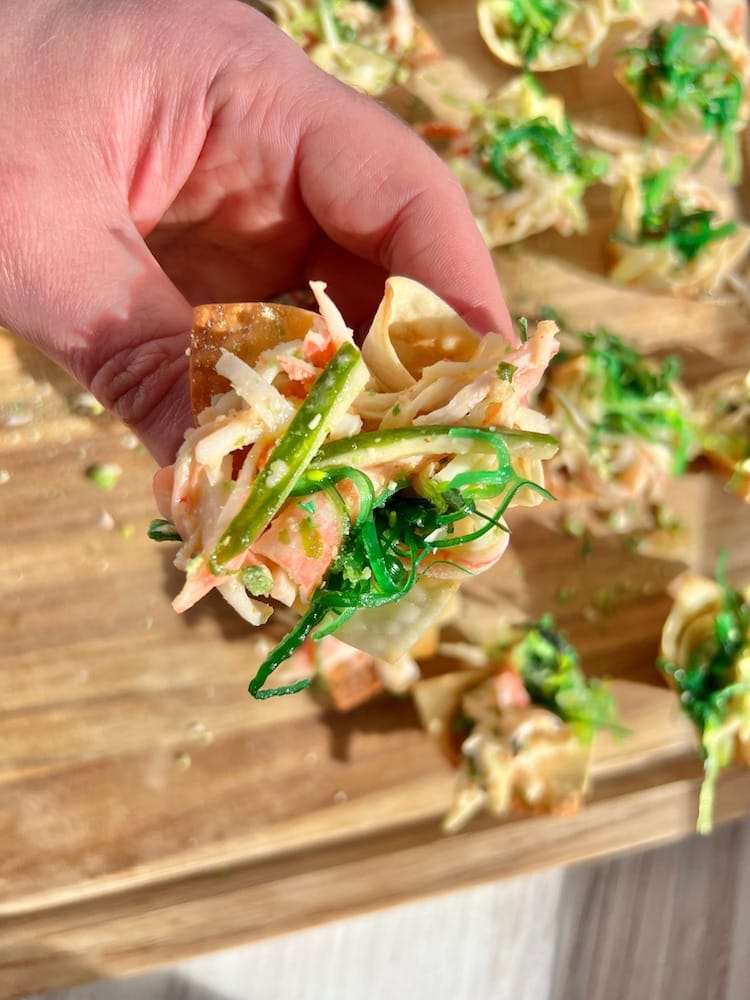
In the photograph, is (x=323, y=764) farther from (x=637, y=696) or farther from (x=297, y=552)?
(x=297, y=552)

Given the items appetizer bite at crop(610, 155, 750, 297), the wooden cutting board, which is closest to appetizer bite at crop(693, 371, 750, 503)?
appetizer bite at crop(610, 155, 750, 297)

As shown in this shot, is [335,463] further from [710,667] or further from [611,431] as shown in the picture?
[710,667]

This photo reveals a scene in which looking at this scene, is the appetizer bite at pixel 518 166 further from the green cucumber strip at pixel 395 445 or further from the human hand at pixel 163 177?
the green cucumber strip at pixel 395 445

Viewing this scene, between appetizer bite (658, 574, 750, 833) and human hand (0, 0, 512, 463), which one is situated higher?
human hand (0, 0, 512, 463)

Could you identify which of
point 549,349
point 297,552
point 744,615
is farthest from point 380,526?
point 744,615

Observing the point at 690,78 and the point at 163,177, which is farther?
the point at 690,78

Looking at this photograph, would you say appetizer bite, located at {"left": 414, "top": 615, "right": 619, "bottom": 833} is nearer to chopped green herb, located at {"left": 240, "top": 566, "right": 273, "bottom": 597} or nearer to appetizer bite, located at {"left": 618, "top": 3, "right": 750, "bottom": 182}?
chopped green herb, located at {"left": 240, "top": 566, "right": 273, "bottom": 597}

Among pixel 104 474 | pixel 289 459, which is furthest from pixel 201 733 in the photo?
pixel 289 459
